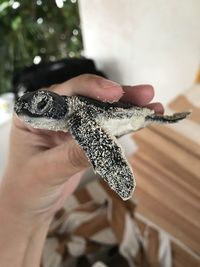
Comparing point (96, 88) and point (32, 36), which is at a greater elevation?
point (96, 88)

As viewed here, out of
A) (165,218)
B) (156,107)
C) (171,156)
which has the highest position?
(156,107)

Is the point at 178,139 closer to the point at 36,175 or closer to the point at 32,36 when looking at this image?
the point at 36,175

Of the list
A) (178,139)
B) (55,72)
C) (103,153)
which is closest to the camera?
→ (103,153)

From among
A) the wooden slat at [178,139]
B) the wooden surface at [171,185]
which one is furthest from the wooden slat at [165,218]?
the wooden slat at [178,139]

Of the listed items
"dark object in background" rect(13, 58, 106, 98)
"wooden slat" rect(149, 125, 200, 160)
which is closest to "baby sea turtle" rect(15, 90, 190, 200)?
"wooden slat" rect(149, 125, 200, 160)

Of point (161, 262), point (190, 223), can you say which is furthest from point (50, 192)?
point (161, 262)

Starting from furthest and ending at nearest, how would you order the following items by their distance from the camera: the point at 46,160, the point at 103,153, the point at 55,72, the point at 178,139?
the point at 55,72 < the point at 178,139 < the point at 46,160 < the point at 103,153

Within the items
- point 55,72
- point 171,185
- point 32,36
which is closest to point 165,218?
point 171,185

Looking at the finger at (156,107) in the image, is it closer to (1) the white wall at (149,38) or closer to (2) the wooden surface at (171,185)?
(2) the wooden surface at (171,185)
